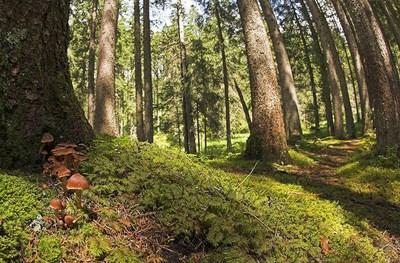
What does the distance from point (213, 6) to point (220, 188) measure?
2525 centimetres

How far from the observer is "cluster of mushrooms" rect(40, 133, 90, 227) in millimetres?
3012

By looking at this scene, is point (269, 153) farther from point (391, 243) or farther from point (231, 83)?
point (231, 83)

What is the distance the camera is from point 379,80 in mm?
8883

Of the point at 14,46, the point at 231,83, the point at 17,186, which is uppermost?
the point at 231,83

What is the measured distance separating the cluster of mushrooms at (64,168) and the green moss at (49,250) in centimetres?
19

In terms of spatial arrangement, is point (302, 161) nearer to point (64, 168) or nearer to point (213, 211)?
point (213, 211)

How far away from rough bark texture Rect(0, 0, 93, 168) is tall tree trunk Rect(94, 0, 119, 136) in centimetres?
797

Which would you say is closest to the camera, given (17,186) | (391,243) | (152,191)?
(17,186)

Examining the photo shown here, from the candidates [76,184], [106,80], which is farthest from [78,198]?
[106,80]

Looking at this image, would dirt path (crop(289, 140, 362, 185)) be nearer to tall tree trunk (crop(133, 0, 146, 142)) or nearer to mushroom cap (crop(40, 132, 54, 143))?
mushroom cap (crop(40, 132, 54, 143))

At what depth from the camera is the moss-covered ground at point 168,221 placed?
Result: 296 cm

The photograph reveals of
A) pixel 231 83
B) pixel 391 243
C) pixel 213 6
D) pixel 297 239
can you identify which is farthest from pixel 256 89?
pixel 231 83

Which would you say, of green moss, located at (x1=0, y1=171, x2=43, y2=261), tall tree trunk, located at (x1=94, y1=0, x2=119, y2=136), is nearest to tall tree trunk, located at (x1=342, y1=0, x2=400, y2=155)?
tall tree trunk, located at (x1=94, y1=0, x2=119, y2=136)

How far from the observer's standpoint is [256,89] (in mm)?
9414
